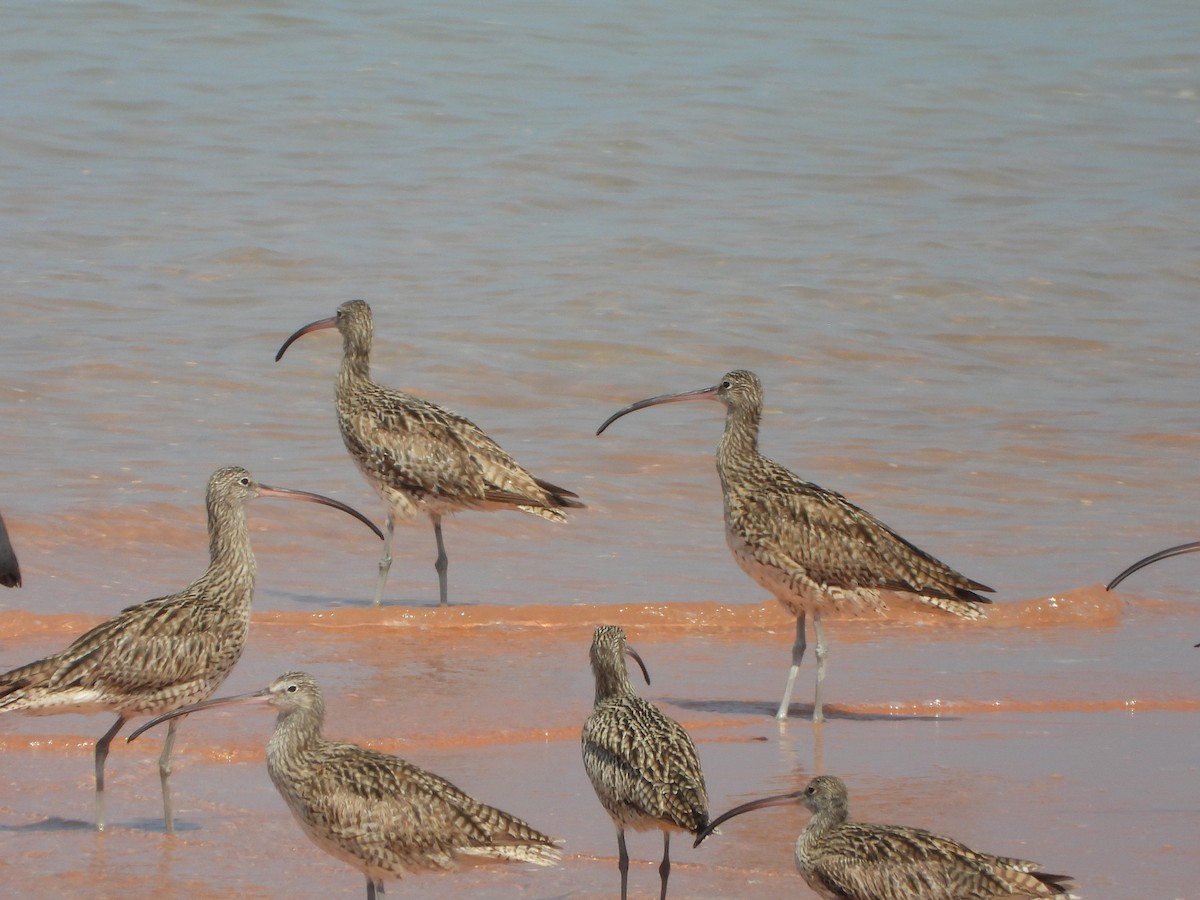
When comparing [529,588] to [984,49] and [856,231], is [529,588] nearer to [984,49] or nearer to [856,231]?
[856,231]

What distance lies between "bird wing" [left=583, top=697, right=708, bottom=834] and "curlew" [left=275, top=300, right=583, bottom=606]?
15.6 feet

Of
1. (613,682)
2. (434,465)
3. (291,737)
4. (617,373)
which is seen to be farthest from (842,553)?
(617,373)

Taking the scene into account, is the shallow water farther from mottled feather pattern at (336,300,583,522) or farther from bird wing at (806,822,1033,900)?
bird wing at (806,822,1033,900)

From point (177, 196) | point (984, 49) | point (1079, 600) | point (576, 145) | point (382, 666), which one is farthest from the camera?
point (984, 49)

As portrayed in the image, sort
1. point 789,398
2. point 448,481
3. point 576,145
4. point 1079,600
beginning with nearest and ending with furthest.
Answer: point 1079,600
point 448,481
point 789,398
point 576,145

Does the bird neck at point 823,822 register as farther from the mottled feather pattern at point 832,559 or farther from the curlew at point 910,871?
the mottled feather pattern at point 832,559

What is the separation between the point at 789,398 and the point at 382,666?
6870 mm

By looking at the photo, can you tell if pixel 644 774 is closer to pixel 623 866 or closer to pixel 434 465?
pixel 623 866

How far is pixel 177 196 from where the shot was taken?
20219 millimetres

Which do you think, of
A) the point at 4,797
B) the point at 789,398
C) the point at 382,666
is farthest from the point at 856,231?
the point at 4,797

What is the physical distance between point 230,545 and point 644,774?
2.27 m

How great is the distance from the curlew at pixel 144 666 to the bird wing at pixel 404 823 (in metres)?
1.08

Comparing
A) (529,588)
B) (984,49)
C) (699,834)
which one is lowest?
(529,588)

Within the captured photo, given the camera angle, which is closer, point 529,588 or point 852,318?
point 529,588
